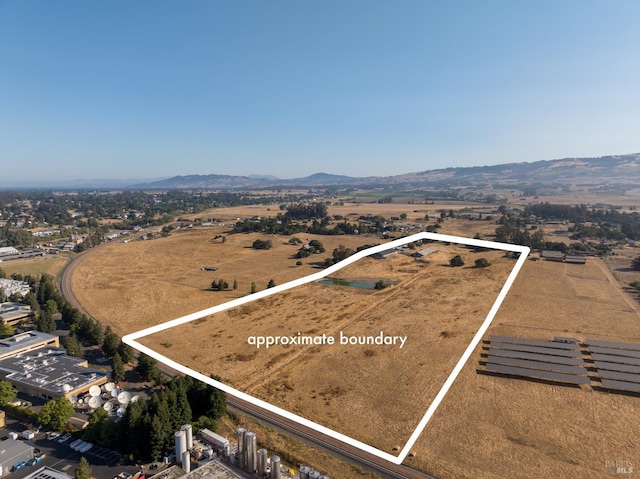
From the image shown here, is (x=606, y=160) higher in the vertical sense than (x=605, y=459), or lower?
higher

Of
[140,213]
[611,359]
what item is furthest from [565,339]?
[140,213]

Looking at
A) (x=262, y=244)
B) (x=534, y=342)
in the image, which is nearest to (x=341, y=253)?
(x=262, y=244)

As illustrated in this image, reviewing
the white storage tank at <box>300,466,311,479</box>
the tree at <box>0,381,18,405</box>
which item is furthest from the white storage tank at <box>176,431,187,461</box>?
the tree at <box>0,381,18,405</box>

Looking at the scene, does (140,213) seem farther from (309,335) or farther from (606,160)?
(606,160)

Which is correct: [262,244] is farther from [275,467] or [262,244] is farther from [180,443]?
[275,467]

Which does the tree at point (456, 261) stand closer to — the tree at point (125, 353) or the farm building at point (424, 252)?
the farm building at point (424, 252)

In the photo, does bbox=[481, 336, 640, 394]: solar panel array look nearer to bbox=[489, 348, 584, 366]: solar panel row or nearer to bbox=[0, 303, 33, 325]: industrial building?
bbox=[489, 348, 584, 366]: solar panel row

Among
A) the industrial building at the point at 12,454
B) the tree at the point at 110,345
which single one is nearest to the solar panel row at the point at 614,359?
the industrial building at the point at 12,454
